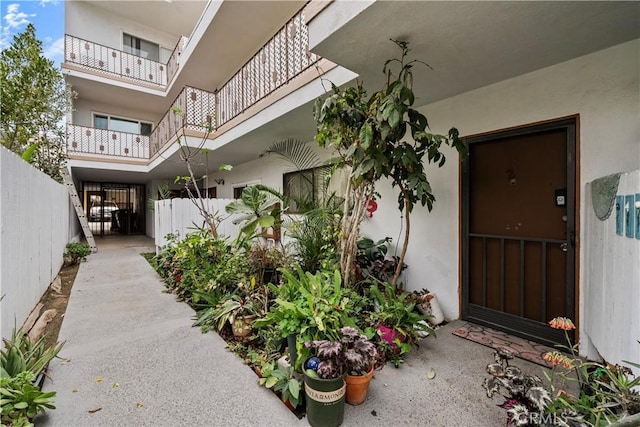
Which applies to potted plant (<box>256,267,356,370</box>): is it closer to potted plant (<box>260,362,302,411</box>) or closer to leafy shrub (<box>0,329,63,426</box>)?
potted plant (<box>260,362,302,411</box>)

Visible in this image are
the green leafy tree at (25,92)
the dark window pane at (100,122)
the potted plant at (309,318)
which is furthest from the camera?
the dark window pane at (100,122)

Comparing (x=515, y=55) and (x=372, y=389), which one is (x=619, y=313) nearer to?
(x=372, y=389)

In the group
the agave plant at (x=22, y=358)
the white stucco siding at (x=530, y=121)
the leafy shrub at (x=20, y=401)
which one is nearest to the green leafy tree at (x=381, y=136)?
the white stucco siding at (x=530, y=121)

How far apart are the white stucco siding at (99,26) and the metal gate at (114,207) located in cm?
633

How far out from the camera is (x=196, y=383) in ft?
7.36

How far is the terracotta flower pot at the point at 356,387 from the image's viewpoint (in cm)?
200

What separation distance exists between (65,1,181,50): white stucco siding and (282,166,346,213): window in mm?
9248

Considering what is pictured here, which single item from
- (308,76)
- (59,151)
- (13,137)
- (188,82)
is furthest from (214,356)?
(188,82)

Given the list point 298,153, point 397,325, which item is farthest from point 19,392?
point 298,153

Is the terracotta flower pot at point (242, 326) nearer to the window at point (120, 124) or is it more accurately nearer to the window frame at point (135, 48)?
the window at point (120, 124)

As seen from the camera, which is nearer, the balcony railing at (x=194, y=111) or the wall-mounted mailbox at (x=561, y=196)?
the wall-mounted mailbox at (x=561, y=196)

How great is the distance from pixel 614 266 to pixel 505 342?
55.7 inches

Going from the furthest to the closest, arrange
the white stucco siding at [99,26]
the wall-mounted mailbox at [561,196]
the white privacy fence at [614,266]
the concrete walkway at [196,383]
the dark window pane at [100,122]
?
the dark window pane at [100,122], the white stucco siding at [99,26], the wall-mounted mailbox at [561,196], the concrete walkway at [196,383], the white privacy fence at [614,266]

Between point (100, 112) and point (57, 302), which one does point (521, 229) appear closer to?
point (57, 302)
